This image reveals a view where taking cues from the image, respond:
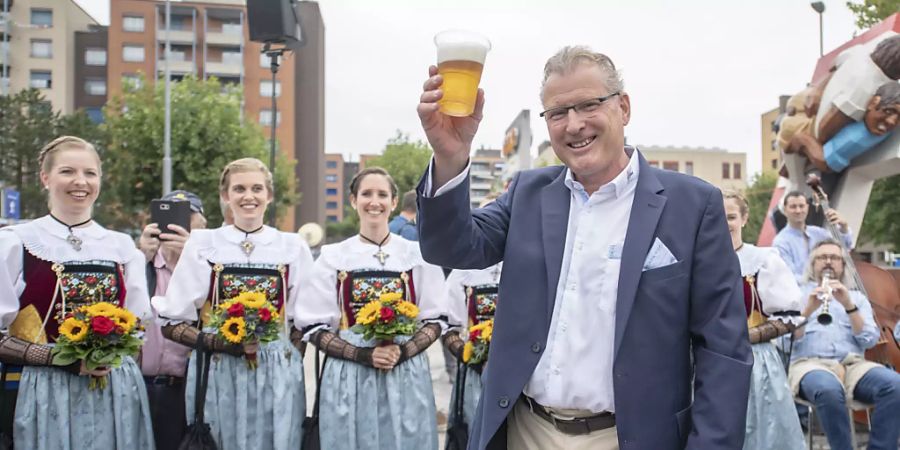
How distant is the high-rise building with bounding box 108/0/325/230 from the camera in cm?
5316

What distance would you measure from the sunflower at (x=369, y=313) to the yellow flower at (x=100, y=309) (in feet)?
4.25

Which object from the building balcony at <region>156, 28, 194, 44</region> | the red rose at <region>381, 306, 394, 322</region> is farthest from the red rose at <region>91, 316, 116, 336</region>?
the building balcony at <region>156, 28, 194, 44</region>

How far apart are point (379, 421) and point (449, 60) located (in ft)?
9.31

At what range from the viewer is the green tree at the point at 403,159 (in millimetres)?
49469

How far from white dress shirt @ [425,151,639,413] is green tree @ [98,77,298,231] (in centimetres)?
2743

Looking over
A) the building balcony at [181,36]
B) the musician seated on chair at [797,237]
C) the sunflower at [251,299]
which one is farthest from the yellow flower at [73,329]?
the building balcony at [181,36]

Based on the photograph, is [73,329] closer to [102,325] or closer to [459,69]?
[102,325]

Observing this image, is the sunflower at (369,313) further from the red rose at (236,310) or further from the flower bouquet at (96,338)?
the flower bouquet at (96,338)

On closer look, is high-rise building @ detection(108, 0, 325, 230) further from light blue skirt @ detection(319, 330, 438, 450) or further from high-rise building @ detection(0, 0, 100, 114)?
light blue skirt @ detection(319, 330, 438, 450)

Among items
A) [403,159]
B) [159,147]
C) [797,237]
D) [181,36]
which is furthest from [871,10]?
[181,36]

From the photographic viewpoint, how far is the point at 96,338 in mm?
3547

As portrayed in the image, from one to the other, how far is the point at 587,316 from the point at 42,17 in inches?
2275

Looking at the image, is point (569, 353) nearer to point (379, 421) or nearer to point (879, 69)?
point (379, 421)

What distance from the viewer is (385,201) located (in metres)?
4.56
